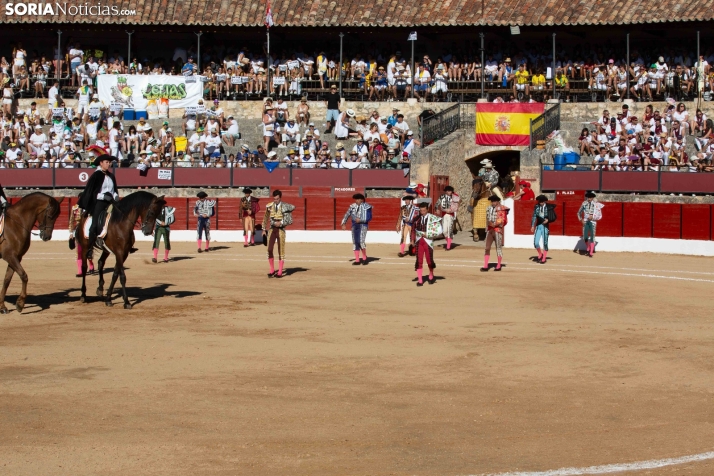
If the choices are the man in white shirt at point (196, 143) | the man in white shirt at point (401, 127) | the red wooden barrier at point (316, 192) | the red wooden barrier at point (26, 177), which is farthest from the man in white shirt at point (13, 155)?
the man in white shirt at point (401, 127)

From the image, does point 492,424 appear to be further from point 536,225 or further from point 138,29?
point 138,29

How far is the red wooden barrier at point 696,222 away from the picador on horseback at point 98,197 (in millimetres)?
16500

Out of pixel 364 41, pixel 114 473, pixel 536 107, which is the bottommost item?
pixel 114 473

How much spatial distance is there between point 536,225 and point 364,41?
16.9 m

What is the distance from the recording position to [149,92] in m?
36.7

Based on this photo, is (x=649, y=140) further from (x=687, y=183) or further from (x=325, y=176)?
(x=325, y=176)

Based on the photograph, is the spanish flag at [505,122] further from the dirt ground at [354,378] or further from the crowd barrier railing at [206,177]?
the dirt ground at [354,378]

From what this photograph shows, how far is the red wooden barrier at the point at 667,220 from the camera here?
92.5ft

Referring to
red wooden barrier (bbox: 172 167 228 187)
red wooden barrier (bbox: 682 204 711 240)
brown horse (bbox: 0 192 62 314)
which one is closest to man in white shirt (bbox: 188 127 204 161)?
red wooden barrier (bbox: 172 167 228 187)

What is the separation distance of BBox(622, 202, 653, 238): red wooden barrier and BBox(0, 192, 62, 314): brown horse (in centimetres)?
1697

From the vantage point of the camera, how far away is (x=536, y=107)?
33.9m

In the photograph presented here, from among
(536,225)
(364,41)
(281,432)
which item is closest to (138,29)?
(364,41)

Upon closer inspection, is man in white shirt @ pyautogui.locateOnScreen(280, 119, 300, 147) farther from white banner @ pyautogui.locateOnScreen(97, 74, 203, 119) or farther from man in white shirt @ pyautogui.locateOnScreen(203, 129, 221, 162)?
white banner @ pyautogui.locateOnScreen(97, 74, 203, 119)

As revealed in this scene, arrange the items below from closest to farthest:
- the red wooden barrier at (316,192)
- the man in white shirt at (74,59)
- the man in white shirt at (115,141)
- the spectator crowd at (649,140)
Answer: the spectator crowd at (649,140) → the red wooden barrier at (316,192) → the man in white shirt at (115,141) → the man in white shirt at (74,59)
